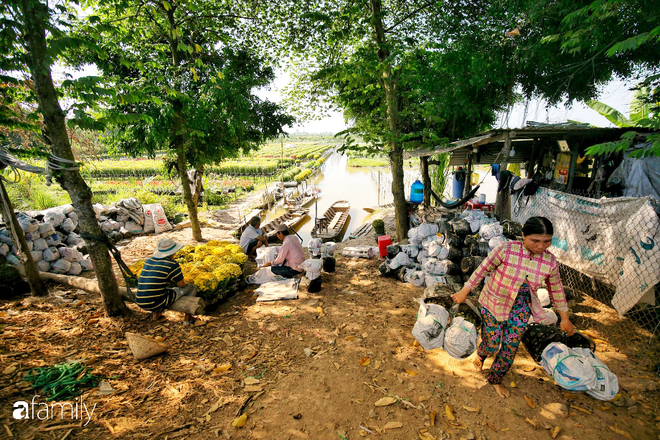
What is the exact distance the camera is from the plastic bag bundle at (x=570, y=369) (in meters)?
2.78

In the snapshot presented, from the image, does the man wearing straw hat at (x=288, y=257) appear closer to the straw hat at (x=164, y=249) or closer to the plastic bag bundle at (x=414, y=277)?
the straw hat at (x=164, y=249)

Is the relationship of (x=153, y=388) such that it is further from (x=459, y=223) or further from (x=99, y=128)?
(x=459, y=223)

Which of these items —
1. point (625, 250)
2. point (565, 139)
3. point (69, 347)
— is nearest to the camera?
point (69, 347)

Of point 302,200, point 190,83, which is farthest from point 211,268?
point 302,200

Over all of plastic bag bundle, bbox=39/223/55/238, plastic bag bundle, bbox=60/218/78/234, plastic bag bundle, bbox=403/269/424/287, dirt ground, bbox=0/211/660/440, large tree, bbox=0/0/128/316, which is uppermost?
large tree, bbox=0/0/128/316

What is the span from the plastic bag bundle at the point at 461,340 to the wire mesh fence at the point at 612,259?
212 centimetres

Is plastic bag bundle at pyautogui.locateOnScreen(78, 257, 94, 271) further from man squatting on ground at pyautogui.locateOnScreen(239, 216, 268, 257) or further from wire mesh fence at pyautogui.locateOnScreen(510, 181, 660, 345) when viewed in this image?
wire mesh fence at pyautogui.locateOnScreen(510, 181, 660, 345)

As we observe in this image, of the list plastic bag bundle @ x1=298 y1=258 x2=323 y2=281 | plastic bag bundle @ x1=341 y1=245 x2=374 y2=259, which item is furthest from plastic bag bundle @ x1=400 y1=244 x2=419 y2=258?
plastic bag bundle @ x1=298 y1=258 x2=323 y2=281

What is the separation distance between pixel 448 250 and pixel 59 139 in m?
6.50

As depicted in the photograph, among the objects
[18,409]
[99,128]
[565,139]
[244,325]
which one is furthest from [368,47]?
[18,409]

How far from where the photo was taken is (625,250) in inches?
157

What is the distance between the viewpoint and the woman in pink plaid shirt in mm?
2605

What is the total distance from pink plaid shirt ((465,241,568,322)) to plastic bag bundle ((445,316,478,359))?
0.57 m

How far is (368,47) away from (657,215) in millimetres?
7333
